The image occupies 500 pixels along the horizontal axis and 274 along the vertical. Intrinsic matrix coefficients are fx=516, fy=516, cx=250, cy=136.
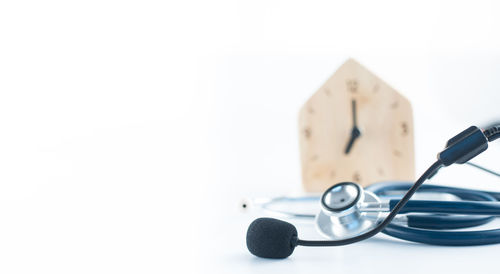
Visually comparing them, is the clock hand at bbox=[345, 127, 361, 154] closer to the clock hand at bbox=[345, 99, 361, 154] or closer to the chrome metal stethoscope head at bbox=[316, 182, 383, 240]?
the clock hand at bbox=[345, 99, 361, 154]

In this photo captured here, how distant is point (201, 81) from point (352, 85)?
596 mm

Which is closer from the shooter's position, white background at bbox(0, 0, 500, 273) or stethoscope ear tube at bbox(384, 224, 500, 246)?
stethoscope ear tube at bbox(384, 224, 500, 246)

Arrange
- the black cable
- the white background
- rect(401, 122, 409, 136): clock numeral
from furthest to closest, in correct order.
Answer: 1. the white background
2. rect(401, 122, 409, 136): clock numeral
3. the black cable

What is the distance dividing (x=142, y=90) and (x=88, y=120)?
0.18 meters

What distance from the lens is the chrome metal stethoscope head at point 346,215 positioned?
0.66m

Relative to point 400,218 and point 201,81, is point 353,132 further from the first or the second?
point 201,81

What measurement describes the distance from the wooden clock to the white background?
0.37 feet

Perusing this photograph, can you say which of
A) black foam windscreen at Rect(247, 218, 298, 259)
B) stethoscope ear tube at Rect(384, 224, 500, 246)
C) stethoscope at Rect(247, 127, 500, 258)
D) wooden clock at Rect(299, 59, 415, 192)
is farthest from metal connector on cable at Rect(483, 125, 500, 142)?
wooden clock at Rect(299, 59, 415, 192)

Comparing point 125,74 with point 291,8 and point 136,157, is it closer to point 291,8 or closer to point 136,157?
point 136,157

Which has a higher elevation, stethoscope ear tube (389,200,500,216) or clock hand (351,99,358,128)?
clock hand (351,99,358,128)

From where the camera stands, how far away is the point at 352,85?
117 cm

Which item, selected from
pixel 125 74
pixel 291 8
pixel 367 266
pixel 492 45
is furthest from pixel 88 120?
pixel 492 45

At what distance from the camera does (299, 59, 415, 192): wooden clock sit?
113 centimetres

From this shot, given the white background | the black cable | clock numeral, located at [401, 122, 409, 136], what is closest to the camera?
the black cable
